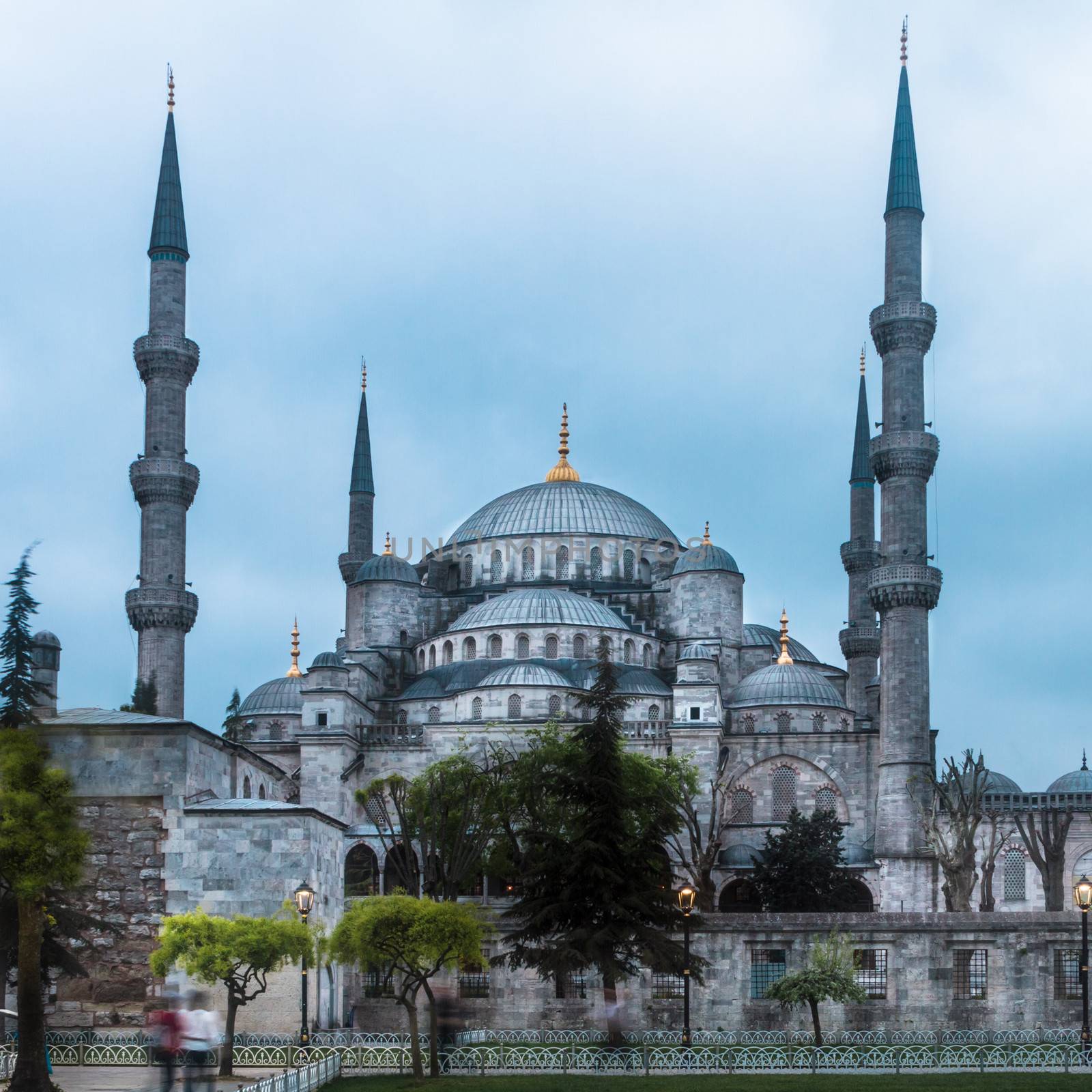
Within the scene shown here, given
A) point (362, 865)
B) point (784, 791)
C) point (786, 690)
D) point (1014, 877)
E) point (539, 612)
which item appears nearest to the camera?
point (1014, 877)

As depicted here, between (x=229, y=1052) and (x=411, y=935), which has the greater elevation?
(x=411, y=935)

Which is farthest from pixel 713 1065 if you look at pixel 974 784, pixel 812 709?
pixel 812 709

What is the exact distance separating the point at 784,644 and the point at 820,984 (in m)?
32.5

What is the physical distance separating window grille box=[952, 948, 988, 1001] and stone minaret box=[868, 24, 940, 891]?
17.1m

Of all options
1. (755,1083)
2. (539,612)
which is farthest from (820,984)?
(539,612)

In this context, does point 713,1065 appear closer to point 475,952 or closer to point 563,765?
point 475,952

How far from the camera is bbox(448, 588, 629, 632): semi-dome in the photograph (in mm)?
58625

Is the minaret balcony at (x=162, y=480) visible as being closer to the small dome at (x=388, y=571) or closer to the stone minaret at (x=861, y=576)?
the small dome at (x=388, y=571)

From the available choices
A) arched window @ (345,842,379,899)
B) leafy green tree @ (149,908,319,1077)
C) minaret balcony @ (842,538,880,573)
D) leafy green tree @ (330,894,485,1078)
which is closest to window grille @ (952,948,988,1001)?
leafy green tree @ (330,894,485,1078)

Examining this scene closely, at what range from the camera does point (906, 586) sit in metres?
50.3

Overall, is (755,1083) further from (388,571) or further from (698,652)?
→ (388,571)

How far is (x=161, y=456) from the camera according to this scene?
171ft

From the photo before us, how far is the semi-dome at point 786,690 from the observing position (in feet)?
180

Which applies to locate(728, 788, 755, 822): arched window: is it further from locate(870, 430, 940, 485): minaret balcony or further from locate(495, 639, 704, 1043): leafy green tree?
locate(495, 639, 704, 1043): leafy green tree
